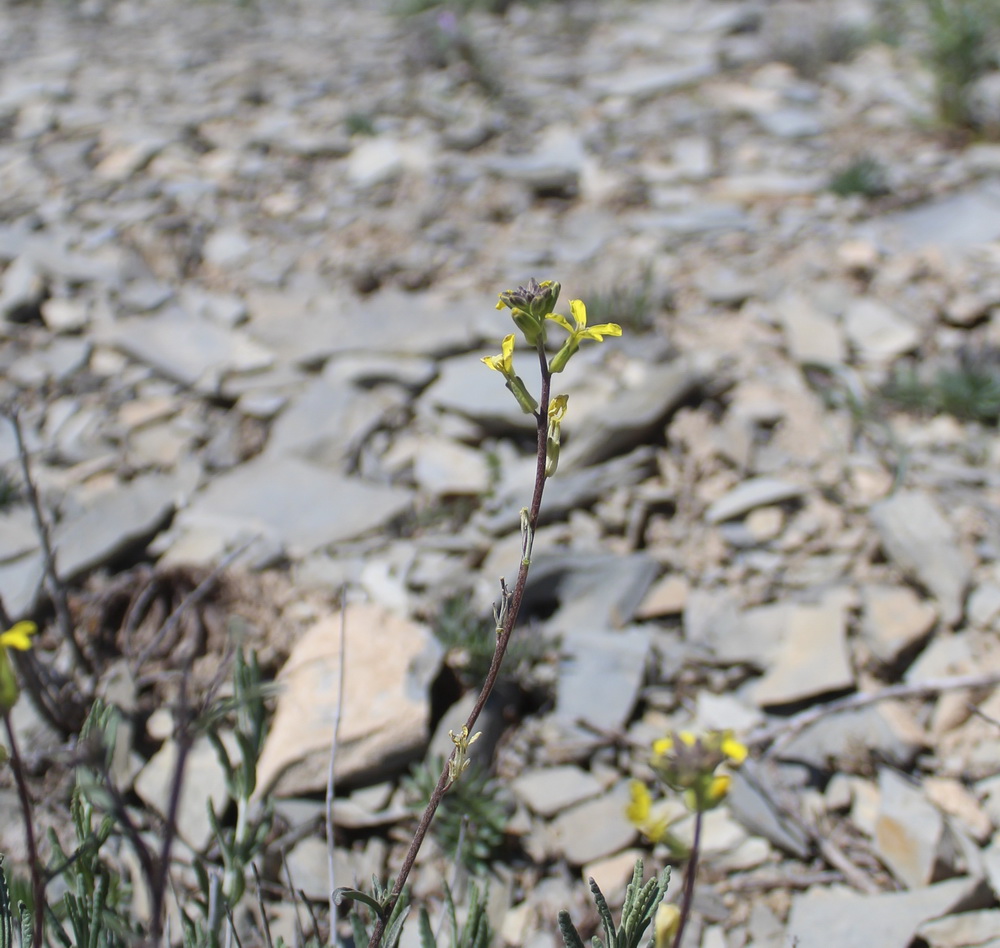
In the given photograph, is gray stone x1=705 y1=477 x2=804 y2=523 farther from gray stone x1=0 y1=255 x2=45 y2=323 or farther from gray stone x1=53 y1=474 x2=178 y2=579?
gray stone x1=0 y1=255 x2=45 y2=323

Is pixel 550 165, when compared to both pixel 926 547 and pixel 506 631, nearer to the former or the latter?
pixel 926 547

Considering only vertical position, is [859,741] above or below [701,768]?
below

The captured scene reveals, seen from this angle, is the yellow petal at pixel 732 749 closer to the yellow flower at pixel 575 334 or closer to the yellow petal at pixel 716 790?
the yellow petal at pixel 716 790

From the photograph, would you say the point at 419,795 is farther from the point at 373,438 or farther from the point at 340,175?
the point at 340,175

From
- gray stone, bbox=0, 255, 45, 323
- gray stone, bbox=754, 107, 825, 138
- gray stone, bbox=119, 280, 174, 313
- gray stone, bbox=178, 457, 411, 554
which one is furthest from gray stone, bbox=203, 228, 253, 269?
gray stone, bbox=754, 107, 825, 138

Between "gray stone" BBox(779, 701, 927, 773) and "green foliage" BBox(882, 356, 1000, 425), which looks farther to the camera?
"green foliage" BBox(882, 356, 1000, 425)

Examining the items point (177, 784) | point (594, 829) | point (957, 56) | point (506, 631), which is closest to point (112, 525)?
point (594, 829)
